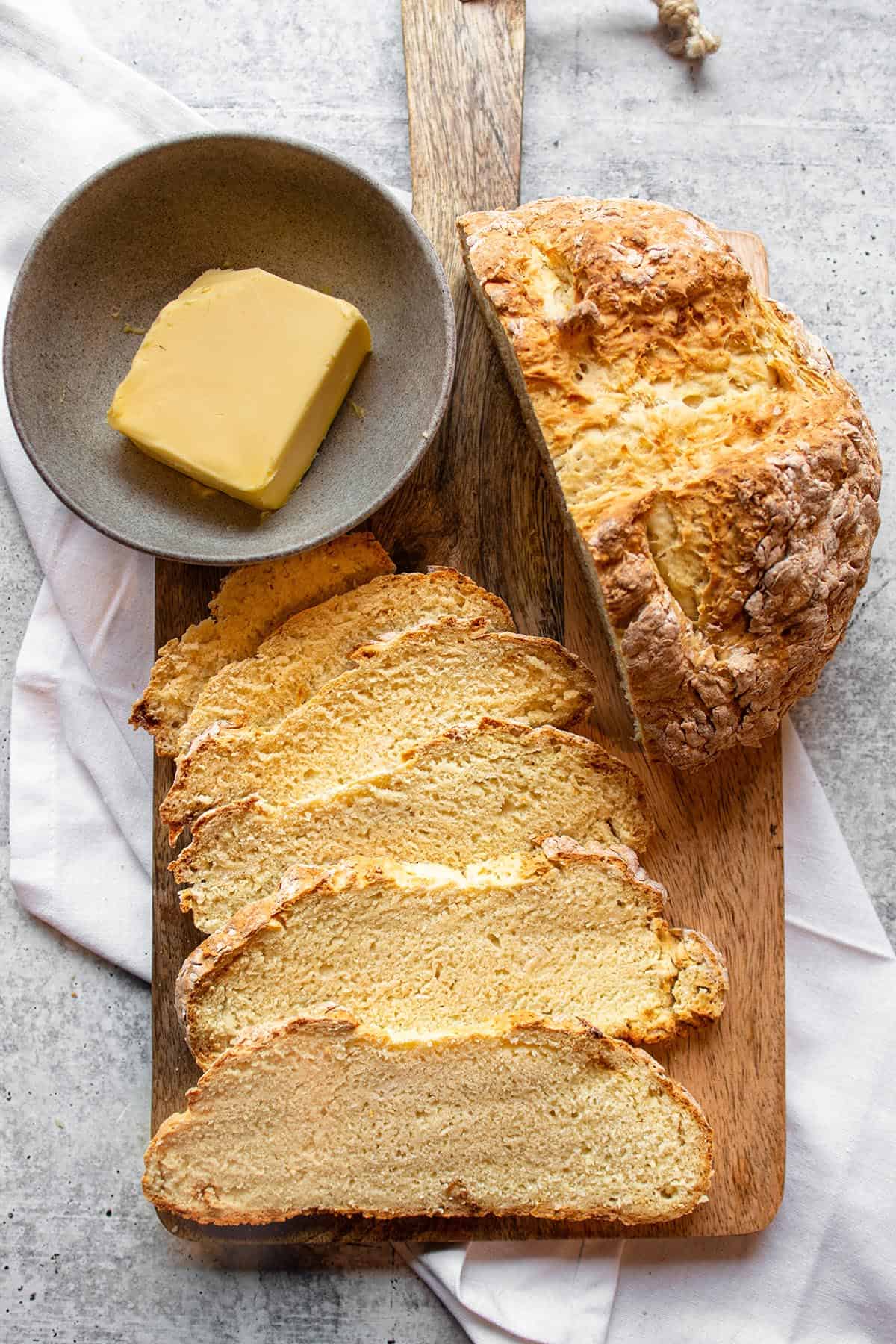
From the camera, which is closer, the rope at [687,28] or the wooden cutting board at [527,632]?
the wooden cutting board at [527,632]

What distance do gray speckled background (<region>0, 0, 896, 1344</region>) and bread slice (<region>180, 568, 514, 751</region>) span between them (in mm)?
955

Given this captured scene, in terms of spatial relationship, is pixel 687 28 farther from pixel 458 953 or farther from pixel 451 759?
pixel 458 953

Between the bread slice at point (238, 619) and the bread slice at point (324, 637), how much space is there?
0.22 ft

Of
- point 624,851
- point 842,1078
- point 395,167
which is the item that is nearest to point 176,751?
point 624,851

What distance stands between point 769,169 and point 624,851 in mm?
2475

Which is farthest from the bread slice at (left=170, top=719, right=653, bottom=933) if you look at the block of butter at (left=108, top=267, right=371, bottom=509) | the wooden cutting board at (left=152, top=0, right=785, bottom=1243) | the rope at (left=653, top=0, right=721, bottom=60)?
the rope at (left=653, top=0, right=721, bottom=60)

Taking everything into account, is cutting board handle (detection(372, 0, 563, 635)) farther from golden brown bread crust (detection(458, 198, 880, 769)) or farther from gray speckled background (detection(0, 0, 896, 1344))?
golden brown bread crust (detection(458, 198, 880, 769))

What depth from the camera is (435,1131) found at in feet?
10.8

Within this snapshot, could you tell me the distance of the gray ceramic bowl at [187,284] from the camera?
3.29 m

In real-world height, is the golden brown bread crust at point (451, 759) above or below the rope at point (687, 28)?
below

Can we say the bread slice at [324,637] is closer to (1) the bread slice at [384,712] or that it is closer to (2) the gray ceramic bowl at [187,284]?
(1) the bread slice at [384,712]

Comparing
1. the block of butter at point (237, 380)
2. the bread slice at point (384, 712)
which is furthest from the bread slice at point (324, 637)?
the block of butter at point (237, 380)

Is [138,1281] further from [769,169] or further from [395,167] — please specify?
[769,169]

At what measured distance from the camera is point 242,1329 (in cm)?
360
